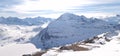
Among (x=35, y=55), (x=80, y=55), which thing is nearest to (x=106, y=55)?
(x=80, y=55)

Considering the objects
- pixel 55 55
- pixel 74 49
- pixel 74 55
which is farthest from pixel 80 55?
pixel 74 49

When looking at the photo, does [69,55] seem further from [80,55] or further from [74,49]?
[74,49]

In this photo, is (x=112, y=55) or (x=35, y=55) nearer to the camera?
(x=112, y=55)

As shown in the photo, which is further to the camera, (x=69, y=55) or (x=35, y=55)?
(x=35, y=55)

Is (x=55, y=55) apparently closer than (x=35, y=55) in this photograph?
Yes

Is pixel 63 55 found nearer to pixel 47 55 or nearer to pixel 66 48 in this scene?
pixel 47 55

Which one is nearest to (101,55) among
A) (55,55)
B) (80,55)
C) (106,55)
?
(106,55)

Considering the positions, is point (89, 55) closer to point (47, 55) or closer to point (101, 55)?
point (101, 55)
